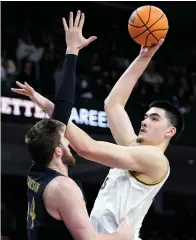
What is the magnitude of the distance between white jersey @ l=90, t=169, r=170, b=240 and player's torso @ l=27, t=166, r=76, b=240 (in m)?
0.87

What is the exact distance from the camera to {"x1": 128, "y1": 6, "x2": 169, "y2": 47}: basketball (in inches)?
186

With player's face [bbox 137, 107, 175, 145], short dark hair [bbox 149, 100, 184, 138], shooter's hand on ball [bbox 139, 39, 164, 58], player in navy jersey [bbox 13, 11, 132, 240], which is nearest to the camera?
player in navy jersey [bbox 13, 11, 132, 240]

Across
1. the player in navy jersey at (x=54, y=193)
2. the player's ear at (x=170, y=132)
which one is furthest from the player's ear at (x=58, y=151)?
the player's ear at (x=170, y=132)

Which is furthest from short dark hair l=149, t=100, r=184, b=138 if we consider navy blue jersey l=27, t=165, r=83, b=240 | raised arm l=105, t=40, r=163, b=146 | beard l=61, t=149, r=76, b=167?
navy blue jersey l=27, t=165, r=83, b=240

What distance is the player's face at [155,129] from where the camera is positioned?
458 cm

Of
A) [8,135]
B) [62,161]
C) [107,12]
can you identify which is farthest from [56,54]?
[62,161]

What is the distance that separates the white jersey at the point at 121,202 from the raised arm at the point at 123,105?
395 mm

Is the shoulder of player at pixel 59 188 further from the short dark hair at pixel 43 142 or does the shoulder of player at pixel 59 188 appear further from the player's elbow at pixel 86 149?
the player's elbow at pixel 86 149

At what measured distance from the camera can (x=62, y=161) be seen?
11.7 ft

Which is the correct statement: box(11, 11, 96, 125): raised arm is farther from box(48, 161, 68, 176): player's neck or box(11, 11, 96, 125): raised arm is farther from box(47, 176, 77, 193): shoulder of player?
box(47, 176, 77, 193): shoulder of player

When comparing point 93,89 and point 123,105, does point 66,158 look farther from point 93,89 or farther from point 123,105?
point 93,89

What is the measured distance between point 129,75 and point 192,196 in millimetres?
8971

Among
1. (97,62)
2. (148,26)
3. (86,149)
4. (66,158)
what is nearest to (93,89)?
(97,62)

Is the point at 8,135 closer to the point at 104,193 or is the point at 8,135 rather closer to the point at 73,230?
the point at 104,193
